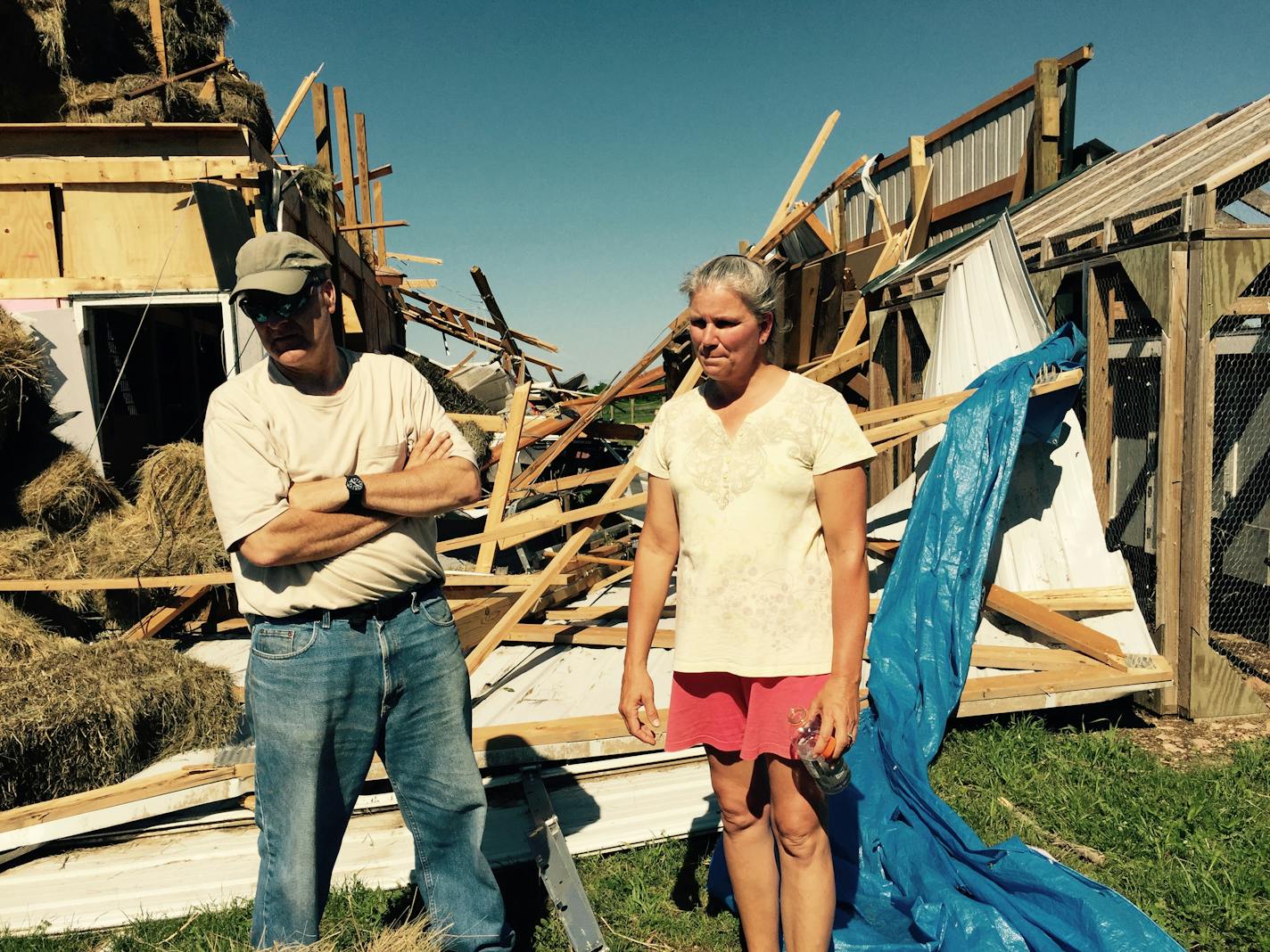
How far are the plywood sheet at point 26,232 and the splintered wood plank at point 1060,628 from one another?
732 cm

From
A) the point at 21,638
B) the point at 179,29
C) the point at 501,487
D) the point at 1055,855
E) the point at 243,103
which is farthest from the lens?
the point at 243,103

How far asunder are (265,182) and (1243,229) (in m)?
6.69

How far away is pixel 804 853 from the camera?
7.61 ft

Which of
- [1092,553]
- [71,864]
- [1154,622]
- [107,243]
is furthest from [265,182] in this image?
[1154,622]

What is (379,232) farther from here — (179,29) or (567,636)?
(567,636)

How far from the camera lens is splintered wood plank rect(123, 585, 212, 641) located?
5.32 m

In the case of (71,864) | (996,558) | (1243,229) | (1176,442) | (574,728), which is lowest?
(71,864)

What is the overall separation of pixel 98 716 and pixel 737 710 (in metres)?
2.86

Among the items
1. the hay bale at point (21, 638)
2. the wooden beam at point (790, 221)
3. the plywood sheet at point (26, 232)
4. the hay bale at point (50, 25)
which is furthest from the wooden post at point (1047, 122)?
the hay bale at point (50, 25)

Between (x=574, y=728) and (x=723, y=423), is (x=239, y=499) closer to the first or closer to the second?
(x=723, y=423)

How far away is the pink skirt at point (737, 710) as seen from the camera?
2283 millimetres

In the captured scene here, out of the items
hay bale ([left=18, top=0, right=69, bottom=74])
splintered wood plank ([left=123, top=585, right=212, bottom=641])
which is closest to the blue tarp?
Result: splintered wood plank ([left=123, top=585, right=212, bottom=641])

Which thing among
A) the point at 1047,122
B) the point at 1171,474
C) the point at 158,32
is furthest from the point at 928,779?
the point at 158,32

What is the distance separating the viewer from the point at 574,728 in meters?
3.88
